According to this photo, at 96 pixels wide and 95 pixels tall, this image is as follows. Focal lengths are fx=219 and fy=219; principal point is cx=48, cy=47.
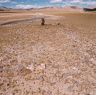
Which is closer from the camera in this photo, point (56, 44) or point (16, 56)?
point (16, 56)

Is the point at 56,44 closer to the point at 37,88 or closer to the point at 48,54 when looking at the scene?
the point at 48,54

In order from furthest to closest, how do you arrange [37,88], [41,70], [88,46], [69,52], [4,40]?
1. [4,40]
2. [88,46]
3. [69,52]
4. [41,70]
5. [37,88]

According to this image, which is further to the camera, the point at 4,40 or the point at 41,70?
the point at 4,40

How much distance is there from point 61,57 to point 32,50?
221cm

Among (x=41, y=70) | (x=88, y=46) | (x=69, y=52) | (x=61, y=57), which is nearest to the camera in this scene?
(x=41, y=70)

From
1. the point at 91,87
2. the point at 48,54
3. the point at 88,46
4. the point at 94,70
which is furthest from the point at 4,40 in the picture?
the point at 91,87

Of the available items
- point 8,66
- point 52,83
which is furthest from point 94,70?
point 8,66

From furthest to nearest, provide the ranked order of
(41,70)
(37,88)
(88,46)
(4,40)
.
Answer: (4,40)
(88,46)
(41,70)
(37,88)

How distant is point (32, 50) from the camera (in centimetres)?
1327

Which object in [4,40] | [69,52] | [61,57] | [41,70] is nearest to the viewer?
[41,70]

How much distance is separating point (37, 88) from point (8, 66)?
8.47 ft

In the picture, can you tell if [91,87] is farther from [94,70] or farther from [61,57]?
[61,57]

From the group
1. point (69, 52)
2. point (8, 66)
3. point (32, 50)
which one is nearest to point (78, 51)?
point (69, 52)

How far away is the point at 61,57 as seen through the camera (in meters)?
11.9
